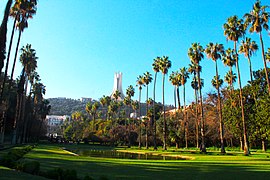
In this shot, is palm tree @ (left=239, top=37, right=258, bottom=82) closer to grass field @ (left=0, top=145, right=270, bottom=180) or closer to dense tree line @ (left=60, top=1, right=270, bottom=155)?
dense tree line @ (left=60, top=1, right=270, bottom=155)

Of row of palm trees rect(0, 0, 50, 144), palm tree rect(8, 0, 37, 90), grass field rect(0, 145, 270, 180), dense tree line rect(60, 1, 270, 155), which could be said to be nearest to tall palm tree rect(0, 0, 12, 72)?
row of palm trees rect(0, 0, 50, 144)

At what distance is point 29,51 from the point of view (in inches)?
2228

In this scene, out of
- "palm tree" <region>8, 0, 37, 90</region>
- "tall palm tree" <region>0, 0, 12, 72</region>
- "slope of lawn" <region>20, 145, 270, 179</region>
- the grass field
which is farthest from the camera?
"palm tree" <region>8, 0, 37, 90</region>

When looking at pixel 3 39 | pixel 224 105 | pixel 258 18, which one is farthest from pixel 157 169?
pixel 224 105

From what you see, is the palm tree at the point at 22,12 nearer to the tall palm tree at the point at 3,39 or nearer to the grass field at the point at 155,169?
the tall palm tree at the point at 3,39

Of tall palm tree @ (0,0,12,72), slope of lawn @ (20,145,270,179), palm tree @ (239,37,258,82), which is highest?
palm tree @ (239,37,258,82)

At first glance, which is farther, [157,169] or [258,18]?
[258,18]

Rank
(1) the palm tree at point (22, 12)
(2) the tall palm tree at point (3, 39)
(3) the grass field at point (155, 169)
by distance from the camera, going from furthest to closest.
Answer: (1) the palm tree at point (22, 12) → (2) the tall palm tree at point (3, 39) → (3) the grass field at point (155, 169)

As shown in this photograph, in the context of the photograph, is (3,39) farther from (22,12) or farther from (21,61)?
(21,61)

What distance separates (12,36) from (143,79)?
4839 centimetres

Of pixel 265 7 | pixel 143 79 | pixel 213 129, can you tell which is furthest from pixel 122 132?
pixel 265 7

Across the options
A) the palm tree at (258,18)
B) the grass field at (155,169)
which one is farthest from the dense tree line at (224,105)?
the grass field at (155,169)

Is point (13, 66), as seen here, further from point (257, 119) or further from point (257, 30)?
point (257, 119)

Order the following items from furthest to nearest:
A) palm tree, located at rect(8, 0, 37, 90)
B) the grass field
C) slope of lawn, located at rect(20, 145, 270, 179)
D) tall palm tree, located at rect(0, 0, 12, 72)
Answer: palm tree, located at rect(8, 0, 37, 90), tall palm tree, located at rect(0, 0, 12, 72), slope of lawn, located at rect(20, 145, 270, 179), the grass field
